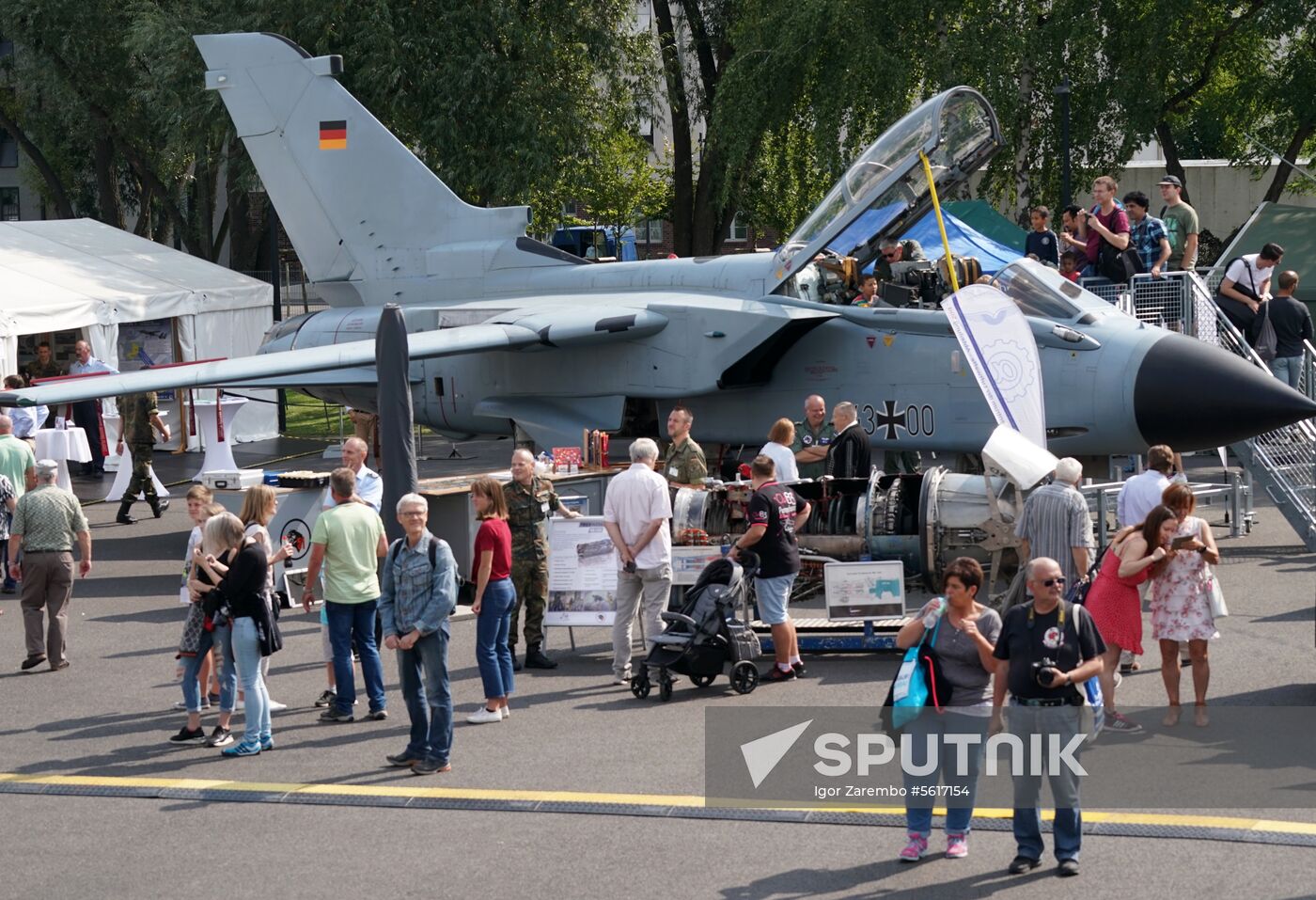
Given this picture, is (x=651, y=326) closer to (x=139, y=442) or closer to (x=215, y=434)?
Result: (x=139, y=442)

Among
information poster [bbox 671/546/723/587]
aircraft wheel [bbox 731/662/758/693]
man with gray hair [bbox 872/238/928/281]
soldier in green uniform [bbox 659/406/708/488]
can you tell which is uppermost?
man with gray hair [bbox 872/238/928/281]

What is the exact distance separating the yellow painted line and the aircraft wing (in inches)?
268

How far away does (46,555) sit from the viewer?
11.3m

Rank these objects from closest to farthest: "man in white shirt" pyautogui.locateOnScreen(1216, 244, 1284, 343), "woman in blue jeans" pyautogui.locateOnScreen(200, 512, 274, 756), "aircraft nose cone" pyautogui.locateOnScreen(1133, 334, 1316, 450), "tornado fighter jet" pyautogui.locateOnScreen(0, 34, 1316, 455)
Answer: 1. "woman in blue jeans" pyautogui.locateOnScreen(200, 512, 274, 756)
2. "aircraft nose cone" pyautogui.locateOnScreen(1133, 334, 1316, 450)
3. "tornado fighter jet" pyautogui.locateOnScreen(0, 34, 1316, 455)
4. "man in white shirt" pyautogui.locateOnScreen(1216, 244, 1284, 343)

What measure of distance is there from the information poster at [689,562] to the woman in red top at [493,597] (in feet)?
6.36

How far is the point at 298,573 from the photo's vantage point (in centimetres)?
1322

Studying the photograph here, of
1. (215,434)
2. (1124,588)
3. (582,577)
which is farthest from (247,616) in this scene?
(215,434)

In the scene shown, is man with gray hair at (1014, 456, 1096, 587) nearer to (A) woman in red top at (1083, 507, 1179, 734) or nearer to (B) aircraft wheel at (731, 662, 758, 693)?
(A) woman in red top at (1083, 507, 1179, 734)

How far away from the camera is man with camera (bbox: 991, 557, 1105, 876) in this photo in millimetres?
6629

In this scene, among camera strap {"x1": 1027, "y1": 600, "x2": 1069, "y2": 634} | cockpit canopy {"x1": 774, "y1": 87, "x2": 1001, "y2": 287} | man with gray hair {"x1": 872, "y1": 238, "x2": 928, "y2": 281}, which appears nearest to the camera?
camera strap {"x1": 1027, "y1": 600, "x2": 1069, "y2": 634}

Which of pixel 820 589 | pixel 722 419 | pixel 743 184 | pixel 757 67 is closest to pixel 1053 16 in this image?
pixel 757 67

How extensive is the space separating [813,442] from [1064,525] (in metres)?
4.36

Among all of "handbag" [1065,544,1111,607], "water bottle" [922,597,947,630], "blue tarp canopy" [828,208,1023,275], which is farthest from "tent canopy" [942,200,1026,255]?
"water bottle" [922,597,947,630]

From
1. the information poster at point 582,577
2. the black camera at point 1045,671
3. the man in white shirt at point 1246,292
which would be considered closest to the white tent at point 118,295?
the information poster at point 582,577
